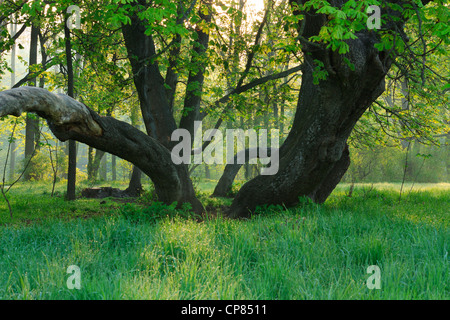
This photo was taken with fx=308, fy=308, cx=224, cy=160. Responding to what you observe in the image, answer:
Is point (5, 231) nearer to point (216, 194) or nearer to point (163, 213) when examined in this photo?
point (163, 213)

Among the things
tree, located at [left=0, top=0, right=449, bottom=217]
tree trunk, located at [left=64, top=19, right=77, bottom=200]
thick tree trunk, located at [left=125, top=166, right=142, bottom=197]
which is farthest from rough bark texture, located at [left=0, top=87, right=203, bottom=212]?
thick tree trunk, located at [left=125, top=166, right=142, bottom=197]

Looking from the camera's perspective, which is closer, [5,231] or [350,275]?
[350,275]

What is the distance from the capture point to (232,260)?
10.7 feet

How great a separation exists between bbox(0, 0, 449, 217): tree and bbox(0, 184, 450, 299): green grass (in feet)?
4.93

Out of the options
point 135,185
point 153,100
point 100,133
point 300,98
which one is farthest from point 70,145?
point 300,98

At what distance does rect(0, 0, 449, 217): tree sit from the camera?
4.06m

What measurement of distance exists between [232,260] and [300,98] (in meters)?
4.36

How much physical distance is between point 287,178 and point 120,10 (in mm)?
4109

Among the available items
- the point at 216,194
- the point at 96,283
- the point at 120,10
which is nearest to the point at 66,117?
the point at 120,10

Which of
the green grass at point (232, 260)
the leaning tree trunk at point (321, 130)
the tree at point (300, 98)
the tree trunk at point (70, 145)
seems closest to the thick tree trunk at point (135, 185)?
the tree trunk at point (70, 145)

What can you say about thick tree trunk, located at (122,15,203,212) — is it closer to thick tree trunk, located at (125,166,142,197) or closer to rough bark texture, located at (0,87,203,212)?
rough bark texture, located at (0,87,203,212)

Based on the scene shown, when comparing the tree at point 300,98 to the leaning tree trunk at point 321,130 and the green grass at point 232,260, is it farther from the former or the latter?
the green grass at point 232,260
